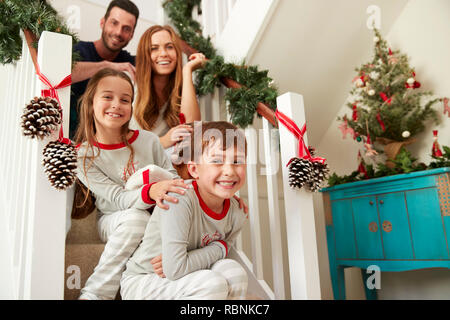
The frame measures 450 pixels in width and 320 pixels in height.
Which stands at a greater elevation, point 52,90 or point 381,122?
point 381,122

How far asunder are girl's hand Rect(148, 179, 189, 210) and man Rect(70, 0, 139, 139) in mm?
835

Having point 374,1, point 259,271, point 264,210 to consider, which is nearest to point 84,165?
point 259,271

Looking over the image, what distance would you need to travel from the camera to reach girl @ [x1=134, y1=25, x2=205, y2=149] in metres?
1.59

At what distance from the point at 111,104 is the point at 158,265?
54 centimetres

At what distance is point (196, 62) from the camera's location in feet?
5.50

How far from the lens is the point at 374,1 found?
1.96m

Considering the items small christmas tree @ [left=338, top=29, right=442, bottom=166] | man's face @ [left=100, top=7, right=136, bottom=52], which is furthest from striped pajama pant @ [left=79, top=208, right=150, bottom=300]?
small christmas tree @ [left=338, top=29, right=442, bottom=166]

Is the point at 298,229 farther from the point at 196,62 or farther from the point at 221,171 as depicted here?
the point at 196,62

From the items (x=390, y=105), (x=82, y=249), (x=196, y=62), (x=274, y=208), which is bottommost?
(x=82, y=249)

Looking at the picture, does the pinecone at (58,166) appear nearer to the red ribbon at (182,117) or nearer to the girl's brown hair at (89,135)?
the girl's brown hair at (89,135)

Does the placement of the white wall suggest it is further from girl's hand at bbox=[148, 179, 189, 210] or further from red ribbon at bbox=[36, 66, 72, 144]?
red ribbon at bbox=[36, 66, 72, 144]

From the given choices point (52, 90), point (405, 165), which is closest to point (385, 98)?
point (405, 165)

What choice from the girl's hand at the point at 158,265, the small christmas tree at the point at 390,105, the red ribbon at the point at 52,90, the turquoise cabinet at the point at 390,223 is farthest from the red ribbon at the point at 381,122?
the red ribbon at the point at 52,90

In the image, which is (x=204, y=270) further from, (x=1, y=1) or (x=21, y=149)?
(x=1, y=1)
